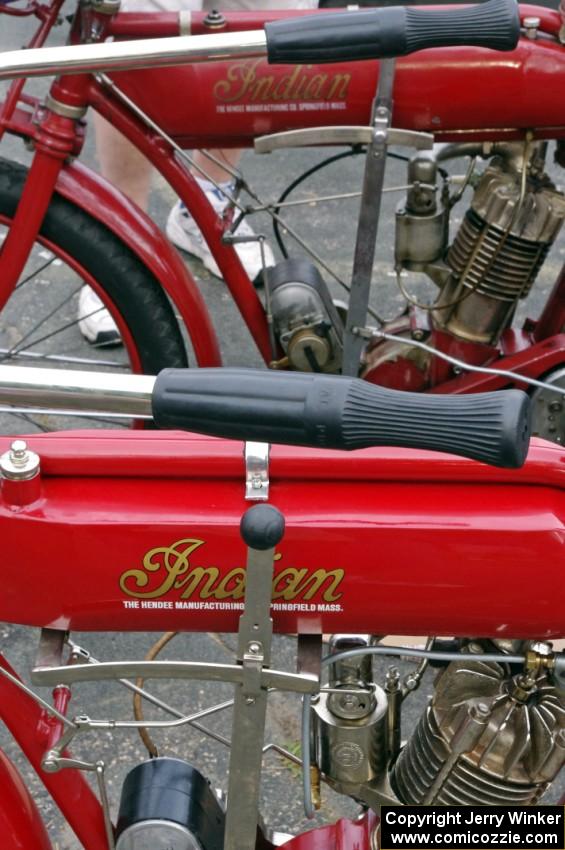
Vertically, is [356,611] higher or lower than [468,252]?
lower

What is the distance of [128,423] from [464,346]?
0.71m

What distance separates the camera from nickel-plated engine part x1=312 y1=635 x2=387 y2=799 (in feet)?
4.42

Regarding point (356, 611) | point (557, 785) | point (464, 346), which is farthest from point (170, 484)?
point (464, 346)

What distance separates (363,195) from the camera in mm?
2062

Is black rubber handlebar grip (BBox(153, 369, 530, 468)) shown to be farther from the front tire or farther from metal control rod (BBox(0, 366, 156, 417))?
the front tire

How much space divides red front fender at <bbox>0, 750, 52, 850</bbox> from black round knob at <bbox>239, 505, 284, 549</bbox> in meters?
0.47

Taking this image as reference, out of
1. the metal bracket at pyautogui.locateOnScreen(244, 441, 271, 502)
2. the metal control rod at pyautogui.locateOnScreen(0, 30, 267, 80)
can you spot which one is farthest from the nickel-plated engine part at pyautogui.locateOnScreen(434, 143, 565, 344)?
the metal bracket at pyautogui.locateOnScreen(244, 441, 271, 502)

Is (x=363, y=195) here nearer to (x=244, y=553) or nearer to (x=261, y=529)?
(x=244, y=553)

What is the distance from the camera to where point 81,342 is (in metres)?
2.95

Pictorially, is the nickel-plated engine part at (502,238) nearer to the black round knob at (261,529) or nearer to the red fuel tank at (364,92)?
the red fuel tank at (364,92)

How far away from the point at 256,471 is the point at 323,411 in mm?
185

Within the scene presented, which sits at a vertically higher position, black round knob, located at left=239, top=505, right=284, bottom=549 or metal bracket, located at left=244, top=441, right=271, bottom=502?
metal bracket, located at left=244, top=441, right=271, bottom=502

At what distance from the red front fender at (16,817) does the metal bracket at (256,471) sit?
0.41 m

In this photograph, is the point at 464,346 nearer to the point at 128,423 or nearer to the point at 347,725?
the point at 128,423
